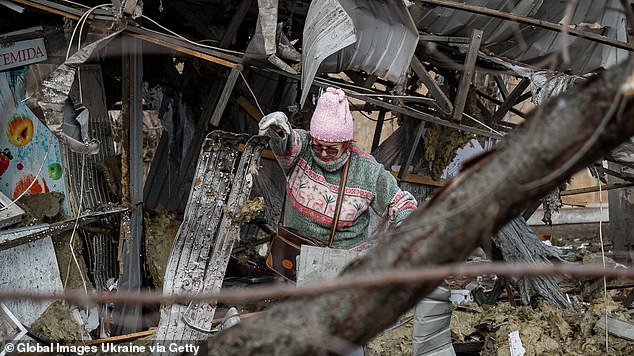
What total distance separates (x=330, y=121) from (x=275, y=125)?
39 centimetres

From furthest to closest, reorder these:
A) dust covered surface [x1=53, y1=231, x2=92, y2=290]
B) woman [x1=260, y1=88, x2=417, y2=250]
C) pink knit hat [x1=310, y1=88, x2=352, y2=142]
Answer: dust covered surface [x1=53, y1=231, x2=92, y2=290]
woman [x1=260, y1=88, x2=417, y2=250]
pink knit hat [x1=310, y1=88, x2=352, y2=142]

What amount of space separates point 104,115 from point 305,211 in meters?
2.72

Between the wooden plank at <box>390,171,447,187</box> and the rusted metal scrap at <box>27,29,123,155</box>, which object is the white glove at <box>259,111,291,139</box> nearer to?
the rusted metal scrap at <box>27,29,123,155</box>

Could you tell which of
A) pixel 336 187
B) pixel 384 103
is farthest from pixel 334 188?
pixel 384 103

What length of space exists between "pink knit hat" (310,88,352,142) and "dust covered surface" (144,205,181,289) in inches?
91.2

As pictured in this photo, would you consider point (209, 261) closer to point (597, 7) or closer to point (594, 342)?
point (594, 342)

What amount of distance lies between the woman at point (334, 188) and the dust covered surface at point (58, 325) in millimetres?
1706

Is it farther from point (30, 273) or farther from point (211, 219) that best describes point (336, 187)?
point (30, 273)

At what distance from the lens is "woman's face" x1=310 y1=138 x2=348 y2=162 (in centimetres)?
489

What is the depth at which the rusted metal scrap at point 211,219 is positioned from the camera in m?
4.83

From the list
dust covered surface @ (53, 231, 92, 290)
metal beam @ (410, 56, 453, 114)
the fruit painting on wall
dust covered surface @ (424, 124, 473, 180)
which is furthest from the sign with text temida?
dust covered surface @ (424, 124, 473, 180)

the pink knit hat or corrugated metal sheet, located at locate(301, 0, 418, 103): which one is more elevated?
corrugated metal sheet, located at locate(301, 0, 418, 103)

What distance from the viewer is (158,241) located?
21.6ft

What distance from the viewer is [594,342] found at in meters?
6.17
